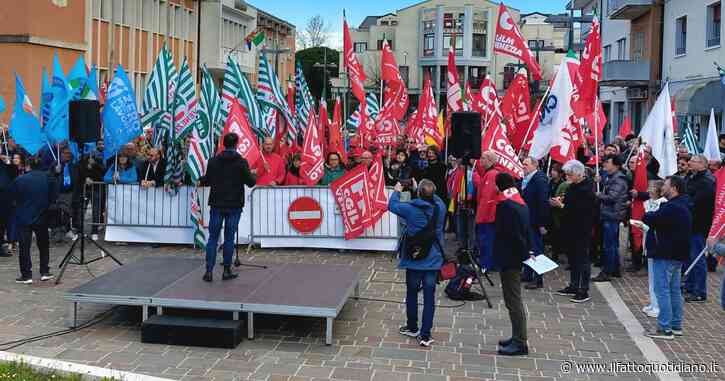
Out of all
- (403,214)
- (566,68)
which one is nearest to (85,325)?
(403,214)

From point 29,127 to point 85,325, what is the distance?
635 centimetres

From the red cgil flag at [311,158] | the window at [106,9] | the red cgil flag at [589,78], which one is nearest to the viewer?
the red cgil flag at [589,78]

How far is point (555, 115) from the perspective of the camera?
12797 mm

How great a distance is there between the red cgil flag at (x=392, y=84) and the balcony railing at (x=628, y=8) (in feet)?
68.0

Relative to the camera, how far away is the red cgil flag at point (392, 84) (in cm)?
1864

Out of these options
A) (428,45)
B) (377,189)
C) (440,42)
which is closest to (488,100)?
(377,189)

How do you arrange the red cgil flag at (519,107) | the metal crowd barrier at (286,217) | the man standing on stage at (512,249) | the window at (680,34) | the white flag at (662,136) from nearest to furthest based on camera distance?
the man standing on stage at (512,249) → the white flag at (662,136) → the metal crowd barrier at (286,217) → the red cgil flag at (519,107) → the window at (680,34)

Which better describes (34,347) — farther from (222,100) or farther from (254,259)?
(222,100)

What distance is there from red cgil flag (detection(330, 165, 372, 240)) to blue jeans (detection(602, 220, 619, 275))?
3.99 m

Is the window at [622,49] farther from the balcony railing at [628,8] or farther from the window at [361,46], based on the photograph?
the window at [361,46]

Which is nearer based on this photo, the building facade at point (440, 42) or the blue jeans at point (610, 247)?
the blue jeans at point (610, 247)

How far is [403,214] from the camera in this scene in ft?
28.7

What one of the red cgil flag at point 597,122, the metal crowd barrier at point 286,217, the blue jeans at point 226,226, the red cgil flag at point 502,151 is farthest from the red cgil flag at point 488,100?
the blue jeans at point 226,226

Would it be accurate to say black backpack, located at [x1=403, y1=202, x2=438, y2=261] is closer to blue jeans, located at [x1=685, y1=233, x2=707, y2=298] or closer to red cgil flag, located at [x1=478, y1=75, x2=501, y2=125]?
blue jeans, located at [x1=685, y1=233, x2=707, y2=298]
